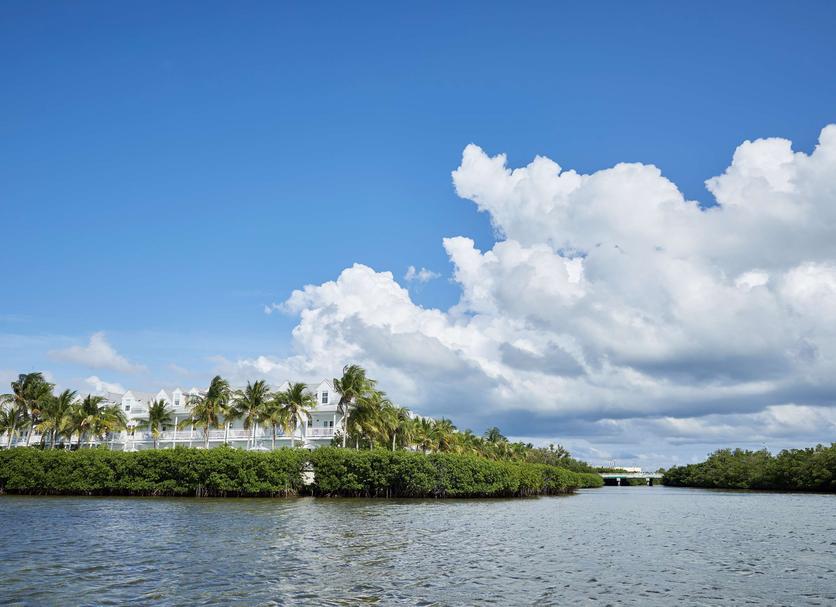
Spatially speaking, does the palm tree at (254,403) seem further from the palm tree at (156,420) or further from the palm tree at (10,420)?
the palm tree at (10,420)

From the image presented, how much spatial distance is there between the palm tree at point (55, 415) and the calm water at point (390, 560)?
44566 mm

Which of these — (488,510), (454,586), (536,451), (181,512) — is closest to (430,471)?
(488,510)

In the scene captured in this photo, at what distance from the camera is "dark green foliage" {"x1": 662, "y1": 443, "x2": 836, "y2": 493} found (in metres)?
117

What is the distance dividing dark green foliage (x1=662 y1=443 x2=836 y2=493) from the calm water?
79.5 meters

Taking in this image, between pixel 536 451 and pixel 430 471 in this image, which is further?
pixel 536 451

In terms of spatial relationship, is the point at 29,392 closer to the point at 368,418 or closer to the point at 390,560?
the point at 368,418

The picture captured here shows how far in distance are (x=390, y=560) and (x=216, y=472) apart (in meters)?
42.8

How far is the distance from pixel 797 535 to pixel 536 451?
158928 millimetres

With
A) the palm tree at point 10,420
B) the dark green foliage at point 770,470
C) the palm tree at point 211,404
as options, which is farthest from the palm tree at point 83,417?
the dark green foliage at point 770,470

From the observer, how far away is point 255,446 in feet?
295

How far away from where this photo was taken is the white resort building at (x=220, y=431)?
89.4 meters

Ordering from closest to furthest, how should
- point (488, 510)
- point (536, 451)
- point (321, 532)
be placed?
point (321, 532) → point (488, 510) → point (536, 451)

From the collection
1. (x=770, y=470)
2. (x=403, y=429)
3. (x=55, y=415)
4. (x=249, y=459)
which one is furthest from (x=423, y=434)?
(x=770, y=470)

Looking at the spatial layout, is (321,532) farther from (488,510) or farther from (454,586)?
(488,510)
